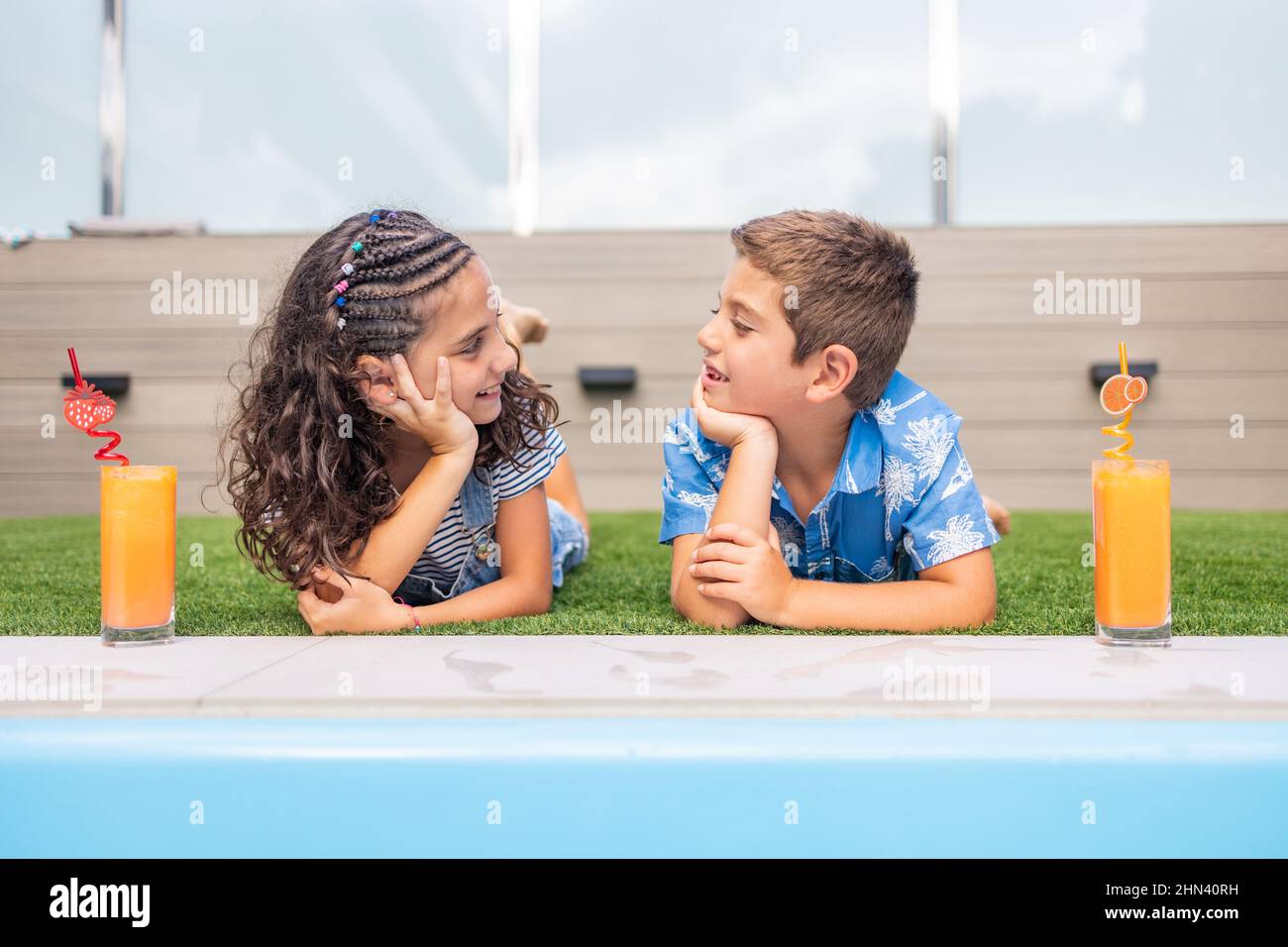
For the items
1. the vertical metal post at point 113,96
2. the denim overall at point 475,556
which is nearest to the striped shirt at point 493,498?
the denim overall at point 475,556

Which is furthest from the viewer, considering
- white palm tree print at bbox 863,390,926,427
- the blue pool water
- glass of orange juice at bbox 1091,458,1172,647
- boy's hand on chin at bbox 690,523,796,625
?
white palm tree print at bbox 863,390,926,427

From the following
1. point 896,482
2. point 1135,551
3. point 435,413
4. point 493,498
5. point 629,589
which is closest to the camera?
point 1135,551

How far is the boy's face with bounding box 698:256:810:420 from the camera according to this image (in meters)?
1.26

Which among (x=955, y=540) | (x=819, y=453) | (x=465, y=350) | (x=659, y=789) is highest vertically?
(x=465, y=350)

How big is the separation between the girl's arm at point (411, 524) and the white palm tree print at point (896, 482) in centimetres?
55

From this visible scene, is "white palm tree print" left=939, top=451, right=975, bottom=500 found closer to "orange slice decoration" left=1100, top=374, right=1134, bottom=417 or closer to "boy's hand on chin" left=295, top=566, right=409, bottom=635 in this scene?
"orange slice decoration" left=1100, top=374, right=1134, bottom=417

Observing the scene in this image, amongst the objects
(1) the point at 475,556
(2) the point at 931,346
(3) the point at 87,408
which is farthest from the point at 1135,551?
(2) the point at 931,346

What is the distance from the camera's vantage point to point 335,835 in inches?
27.2

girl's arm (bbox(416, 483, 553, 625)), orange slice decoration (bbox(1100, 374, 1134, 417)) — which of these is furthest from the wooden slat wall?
orange slice decoration (bbox(1100, 374, 1134, 417))

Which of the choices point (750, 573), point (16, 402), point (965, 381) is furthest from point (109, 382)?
point (750, 573)

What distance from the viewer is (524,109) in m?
4.29

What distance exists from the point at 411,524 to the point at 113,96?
4145 mm

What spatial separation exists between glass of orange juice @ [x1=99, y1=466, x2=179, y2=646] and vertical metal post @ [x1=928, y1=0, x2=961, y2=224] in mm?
3830

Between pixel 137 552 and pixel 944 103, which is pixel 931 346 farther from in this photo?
pixel 137 552
